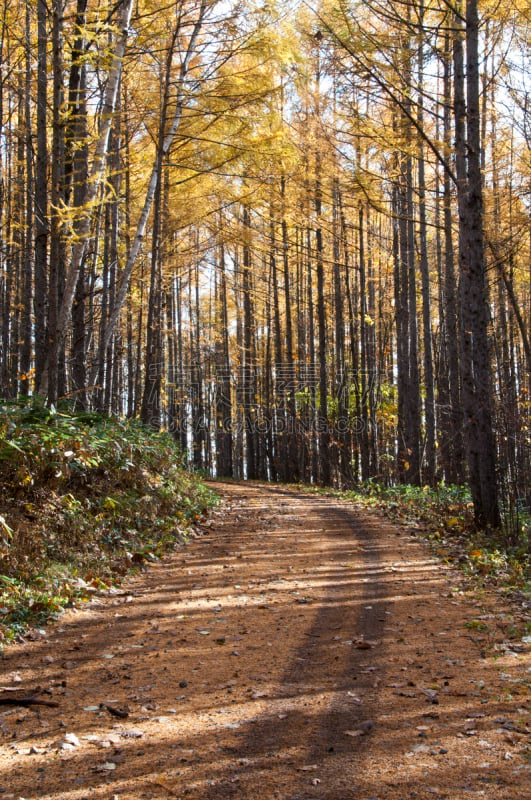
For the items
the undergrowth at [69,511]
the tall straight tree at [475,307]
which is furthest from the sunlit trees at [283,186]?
the undergrowth at [69,511]

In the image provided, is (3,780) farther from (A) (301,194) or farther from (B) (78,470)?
(A) (301,194)

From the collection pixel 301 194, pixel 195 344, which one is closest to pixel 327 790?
pixel 301 194

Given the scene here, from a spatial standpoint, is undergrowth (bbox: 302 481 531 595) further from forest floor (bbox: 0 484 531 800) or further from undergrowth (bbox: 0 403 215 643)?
undergrowth (bbox: 0 403 215 643)

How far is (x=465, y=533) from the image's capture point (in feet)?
31.2

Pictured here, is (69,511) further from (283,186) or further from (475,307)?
(283,186)

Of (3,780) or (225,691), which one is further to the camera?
(225,691)

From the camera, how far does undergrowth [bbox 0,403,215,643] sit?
5617 millimetres

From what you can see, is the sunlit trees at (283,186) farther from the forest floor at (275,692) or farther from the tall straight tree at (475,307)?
the forest floor at (275,692)

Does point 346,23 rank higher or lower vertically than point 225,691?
higher

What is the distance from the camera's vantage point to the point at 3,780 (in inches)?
113

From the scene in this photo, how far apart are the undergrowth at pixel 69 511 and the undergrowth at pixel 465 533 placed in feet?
Answer: 12.5

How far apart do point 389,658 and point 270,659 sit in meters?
0.84

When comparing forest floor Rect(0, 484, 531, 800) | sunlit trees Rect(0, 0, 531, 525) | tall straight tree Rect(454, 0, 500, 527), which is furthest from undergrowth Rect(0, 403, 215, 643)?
tall straight tree Rect(454, 0, 500, 527)

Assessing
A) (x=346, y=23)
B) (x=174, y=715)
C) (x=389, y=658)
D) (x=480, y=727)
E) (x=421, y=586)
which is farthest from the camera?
(x=346, y=23)
